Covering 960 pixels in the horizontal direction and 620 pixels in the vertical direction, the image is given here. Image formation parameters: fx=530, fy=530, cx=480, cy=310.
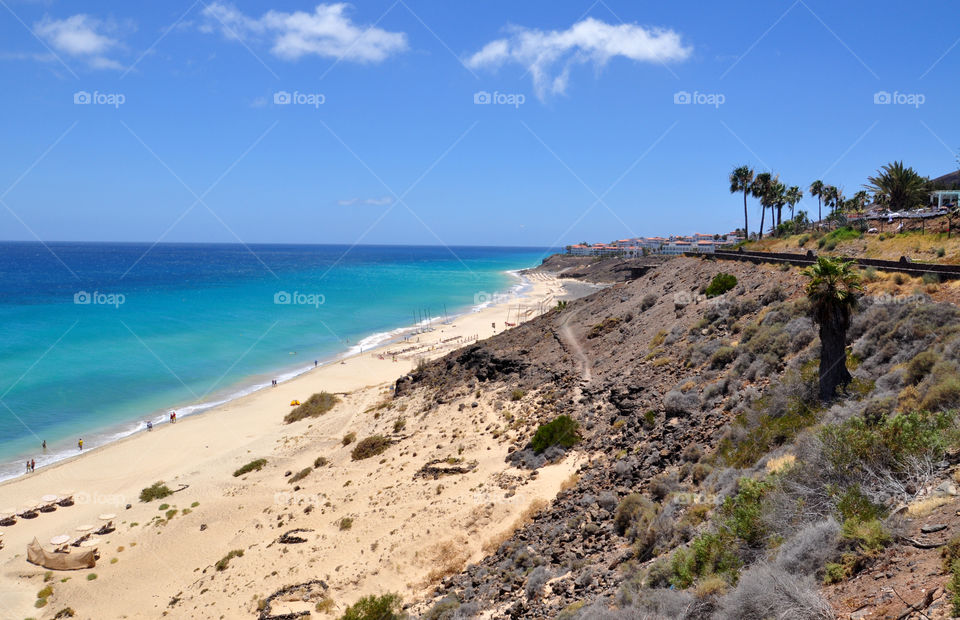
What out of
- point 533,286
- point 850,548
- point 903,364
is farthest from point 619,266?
point 850,548

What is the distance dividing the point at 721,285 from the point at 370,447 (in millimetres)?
22457

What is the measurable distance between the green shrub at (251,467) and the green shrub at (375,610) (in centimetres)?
1638

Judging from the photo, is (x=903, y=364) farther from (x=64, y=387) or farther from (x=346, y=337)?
(x=346, y=337)

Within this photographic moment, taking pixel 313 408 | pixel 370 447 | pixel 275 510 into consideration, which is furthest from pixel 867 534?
pixel 313 408

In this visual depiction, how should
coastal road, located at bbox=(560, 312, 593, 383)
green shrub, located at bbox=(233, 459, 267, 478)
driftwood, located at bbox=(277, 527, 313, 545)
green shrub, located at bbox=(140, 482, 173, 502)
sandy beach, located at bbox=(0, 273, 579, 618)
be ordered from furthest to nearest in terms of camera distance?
coastal road, located at bbox=(560, 312, 593, 383)
green shrub, located at bbox=(233, 459, 267, 478)
green shrub, located at bbox=(140, 482, 173, 502)
driftwood, located at bbox=(277, 527, 313, 545)
sandy beach, located at bbox=(0, 273, 579, 618)

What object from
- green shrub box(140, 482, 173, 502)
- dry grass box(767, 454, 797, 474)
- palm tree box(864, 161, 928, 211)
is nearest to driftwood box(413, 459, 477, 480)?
dry grass box(767, 454, 797, 474)

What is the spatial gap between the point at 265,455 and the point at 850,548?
97.7 feet

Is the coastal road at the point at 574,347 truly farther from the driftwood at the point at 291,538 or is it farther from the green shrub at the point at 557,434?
the driftwood at the point at 291,538

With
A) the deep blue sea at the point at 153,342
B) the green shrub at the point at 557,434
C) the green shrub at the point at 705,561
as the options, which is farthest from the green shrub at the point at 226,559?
the deep blue sea at the point at 153,342

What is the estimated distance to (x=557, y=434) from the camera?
2178 centimetres

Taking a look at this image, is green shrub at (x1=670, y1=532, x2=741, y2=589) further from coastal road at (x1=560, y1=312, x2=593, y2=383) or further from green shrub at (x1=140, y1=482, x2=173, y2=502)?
green shrub at (x1=140, y1=482, x2=173, y2=502)

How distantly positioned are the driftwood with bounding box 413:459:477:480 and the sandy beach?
0.23 metres

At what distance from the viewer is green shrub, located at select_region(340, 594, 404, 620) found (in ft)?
45.2

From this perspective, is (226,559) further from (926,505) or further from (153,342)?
(153,342)
